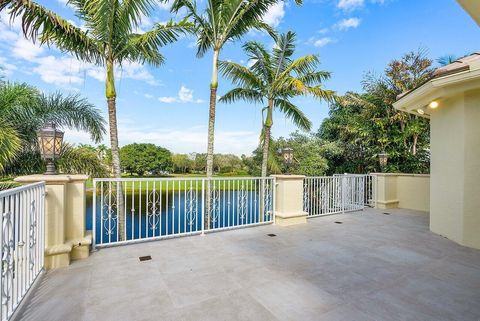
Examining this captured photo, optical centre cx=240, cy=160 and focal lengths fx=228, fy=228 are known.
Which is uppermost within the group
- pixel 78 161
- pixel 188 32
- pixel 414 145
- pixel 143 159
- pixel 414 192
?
pixel 188 32

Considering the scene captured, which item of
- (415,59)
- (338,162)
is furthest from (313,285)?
(415,59)

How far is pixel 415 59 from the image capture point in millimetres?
10117

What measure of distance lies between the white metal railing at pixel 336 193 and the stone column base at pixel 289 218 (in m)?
1.01

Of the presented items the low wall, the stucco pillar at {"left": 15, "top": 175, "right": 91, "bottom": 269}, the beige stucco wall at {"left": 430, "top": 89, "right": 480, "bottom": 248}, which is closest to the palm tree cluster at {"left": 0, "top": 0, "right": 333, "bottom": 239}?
the stucco pillar at {"left": 15, "top": 175, "right": 91, "bottom": 269}

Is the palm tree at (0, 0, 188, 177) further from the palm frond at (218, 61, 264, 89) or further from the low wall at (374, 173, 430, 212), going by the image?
the low wall at (374, 173, 430, 212)

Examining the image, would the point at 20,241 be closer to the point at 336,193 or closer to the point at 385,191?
the point at 336,193

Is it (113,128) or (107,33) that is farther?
(113,128)

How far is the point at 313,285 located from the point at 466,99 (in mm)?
4260

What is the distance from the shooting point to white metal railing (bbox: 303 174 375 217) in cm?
654

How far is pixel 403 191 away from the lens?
745 cm

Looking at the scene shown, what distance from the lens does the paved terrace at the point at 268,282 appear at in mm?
2021

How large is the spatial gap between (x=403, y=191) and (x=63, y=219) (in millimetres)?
8850

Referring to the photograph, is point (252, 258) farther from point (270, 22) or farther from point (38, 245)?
point (270, 22)

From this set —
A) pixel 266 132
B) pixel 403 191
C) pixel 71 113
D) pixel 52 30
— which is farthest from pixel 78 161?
pixel 403 191
